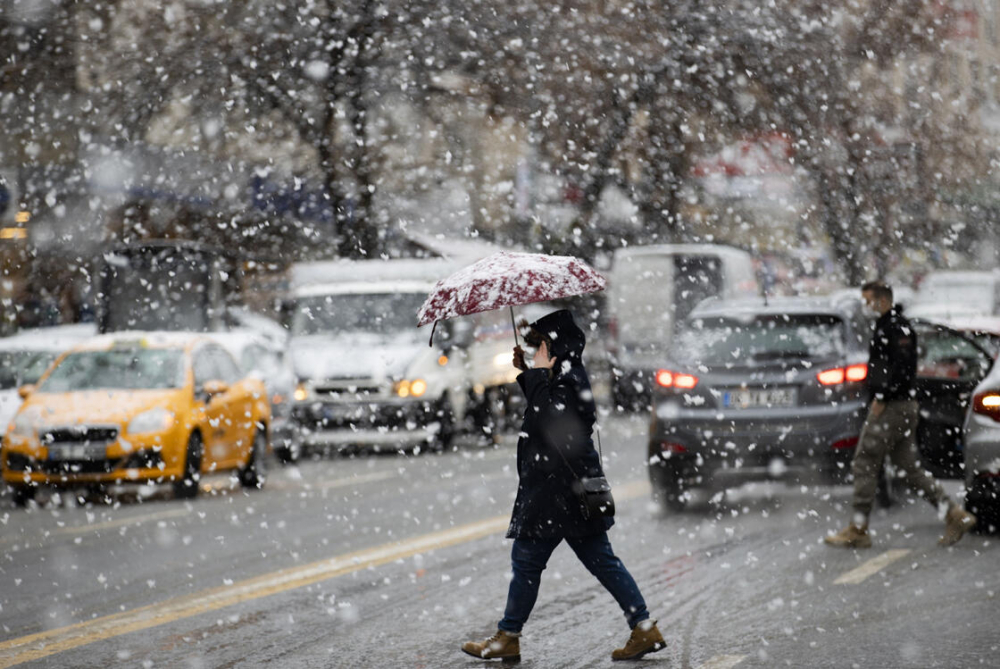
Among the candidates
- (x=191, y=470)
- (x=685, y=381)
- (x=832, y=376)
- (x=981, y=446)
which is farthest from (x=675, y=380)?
(x=191, y=470)

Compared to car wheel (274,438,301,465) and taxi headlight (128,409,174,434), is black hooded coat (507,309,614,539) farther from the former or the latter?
car wheel (274,438,301,465)

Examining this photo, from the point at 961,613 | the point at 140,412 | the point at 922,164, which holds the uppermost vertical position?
the point at 922,164

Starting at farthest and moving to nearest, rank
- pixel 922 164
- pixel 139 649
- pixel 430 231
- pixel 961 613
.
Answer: pixel 922 164, pixel 430 231, pixel 961 613, pixel 139 649

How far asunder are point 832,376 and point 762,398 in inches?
21.4

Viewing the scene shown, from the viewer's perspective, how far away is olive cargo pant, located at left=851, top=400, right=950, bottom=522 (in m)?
9.67

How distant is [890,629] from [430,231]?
24.6 metres

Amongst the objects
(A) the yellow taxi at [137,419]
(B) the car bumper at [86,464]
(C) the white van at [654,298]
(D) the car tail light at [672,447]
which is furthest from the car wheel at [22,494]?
(C) the white van at [654,298]

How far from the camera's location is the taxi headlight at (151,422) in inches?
526

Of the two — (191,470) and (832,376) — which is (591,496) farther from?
(191,470)

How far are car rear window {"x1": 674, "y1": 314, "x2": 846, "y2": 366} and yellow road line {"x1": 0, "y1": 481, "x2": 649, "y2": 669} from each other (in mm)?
2024

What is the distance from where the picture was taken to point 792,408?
11109mm

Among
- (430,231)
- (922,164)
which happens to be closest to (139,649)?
(430,231)

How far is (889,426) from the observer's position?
9680 millimetres

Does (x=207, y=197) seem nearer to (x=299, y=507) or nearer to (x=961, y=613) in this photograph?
(x=299, y=507)
